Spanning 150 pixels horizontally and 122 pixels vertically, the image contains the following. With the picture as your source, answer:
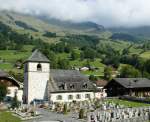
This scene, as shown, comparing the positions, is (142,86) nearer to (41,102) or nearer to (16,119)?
(41,102)

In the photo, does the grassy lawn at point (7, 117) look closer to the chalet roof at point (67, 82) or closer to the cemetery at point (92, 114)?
the cemetery at point (92, 114)

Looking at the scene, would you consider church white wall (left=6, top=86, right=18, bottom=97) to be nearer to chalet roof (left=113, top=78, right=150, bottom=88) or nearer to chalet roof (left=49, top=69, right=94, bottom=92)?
chalet roof (left=49, top=69, right=94, bottom=92)

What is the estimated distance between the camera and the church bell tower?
68.6 metres

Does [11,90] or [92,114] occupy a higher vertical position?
[11,90]

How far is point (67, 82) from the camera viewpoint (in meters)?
71.6

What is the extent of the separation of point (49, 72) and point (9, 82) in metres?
12.6

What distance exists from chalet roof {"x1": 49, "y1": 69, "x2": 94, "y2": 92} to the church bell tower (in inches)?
72.4

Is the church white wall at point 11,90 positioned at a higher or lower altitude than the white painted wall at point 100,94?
higher

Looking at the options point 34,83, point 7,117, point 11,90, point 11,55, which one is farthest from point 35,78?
point 11,55

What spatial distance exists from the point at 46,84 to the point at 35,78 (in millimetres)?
2812

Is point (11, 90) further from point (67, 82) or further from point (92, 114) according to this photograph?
point (92, 114)

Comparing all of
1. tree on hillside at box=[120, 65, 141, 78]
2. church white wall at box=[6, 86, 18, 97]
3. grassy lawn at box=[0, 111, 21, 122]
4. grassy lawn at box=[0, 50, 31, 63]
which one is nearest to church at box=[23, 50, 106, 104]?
church white wall at box=[6, 86, 18, 97]

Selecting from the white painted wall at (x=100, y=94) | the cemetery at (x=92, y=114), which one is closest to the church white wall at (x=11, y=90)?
the white painted wall at (x=100, y=94)

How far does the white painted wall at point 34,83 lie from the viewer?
68.5 meters
